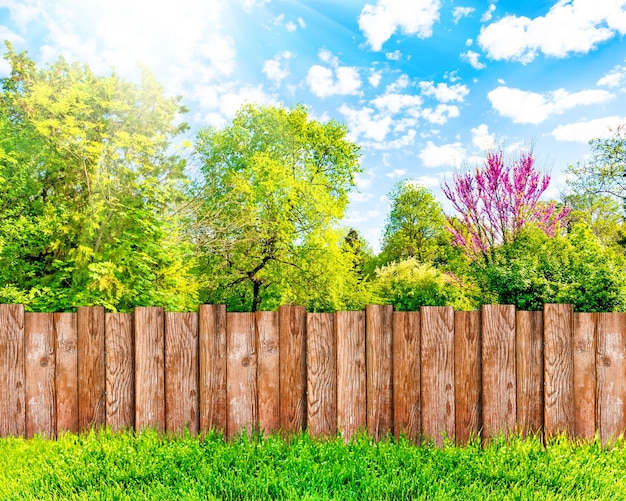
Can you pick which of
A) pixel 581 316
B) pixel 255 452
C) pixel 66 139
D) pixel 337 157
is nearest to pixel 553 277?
pixel 581 316

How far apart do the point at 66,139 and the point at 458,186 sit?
11.9 meters

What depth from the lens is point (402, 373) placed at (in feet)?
14.2

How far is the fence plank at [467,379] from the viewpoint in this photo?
4348 millimetres

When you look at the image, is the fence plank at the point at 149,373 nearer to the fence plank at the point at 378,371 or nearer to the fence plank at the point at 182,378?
the fence plank at the point at 182,378

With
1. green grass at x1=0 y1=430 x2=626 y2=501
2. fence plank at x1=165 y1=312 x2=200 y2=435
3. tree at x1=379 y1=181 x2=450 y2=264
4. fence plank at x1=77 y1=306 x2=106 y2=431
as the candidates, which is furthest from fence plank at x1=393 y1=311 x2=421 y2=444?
tree at x1=379 y1=181 x2=450 y2=264

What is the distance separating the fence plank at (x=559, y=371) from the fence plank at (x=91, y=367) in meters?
3.96

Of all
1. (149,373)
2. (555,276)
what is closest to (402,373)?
(149,373)

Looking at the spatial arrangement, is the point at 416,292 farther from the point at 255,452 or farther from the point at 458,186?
the point at 255,452

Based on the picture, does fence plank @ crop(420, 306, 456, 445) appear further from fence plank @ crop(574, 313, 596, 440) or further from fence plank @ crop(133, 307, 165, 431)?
fence plank @ crop(133, 307, 165, 431)

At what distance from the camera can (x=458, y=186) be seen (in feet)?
55.6

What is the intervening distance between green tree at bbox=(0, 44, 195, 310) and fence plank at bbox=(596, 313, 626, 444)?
8.31 metres

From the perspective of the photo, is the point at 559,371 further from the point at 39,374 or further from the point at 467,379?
the point at 39,374

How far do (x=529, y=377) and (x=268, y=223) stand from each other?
48.1 feet

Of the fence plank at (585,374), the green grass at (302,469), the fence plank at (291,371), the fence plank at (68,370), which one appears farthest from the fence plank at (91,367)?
the fence plank at (585,374)
